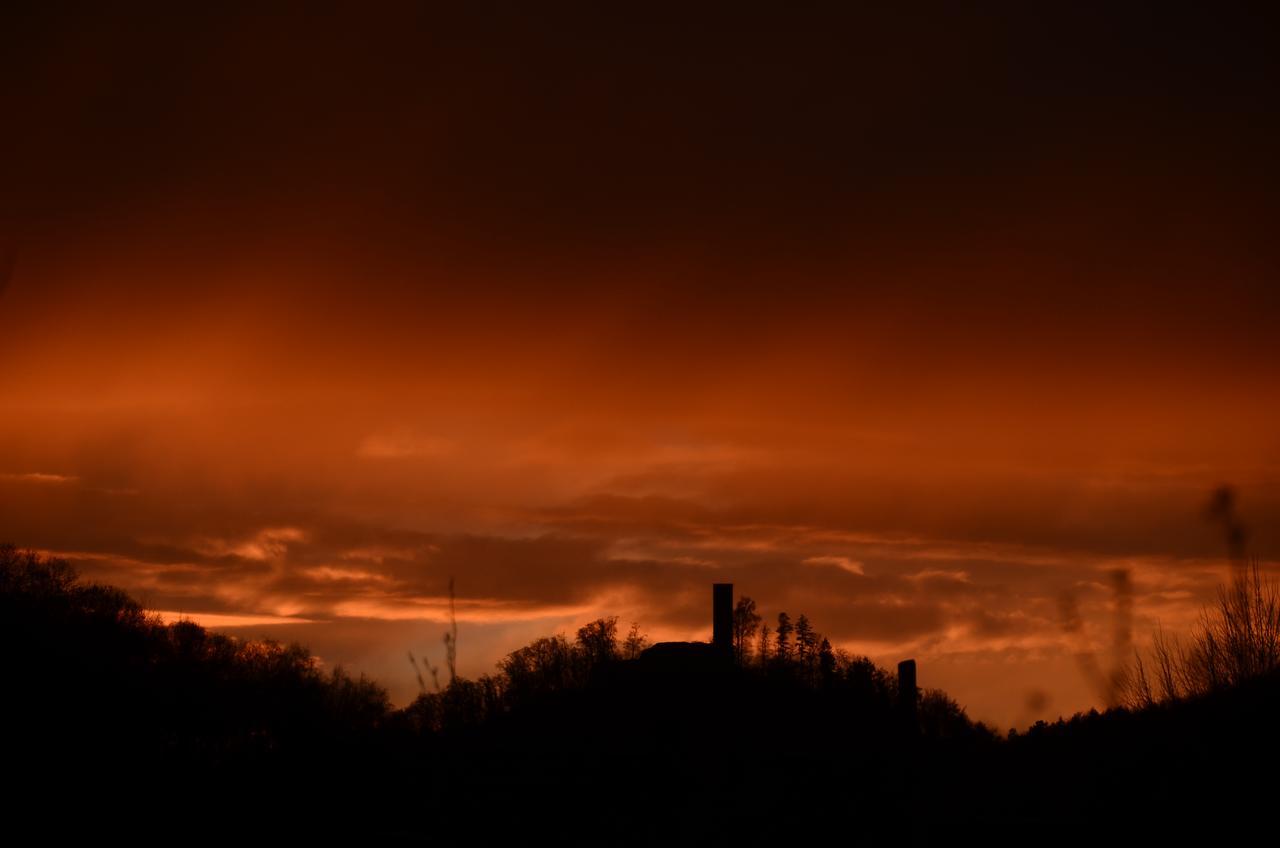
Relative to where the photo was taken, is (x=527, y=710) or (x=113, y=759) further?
(x=527, y=710)

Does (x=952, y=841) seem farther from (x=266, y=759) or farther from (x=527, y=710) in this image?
(x=527, y=710)

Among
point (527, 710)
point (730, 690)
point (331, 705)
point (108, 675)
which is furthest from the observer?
point (730, 690)

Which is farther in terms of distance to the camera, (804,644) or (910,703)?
(804,644)

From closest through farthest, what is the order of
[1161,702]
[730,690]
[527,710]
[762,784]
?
[762,784] → [1161,702] → [527,710] → [730,690]

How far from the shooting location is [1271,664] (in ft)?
96.1

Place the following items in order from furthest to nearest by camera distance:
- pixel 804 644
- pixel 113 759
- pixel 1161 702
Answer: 1. pixel 804 644
2. pixel 1161 702
3. pixel 113 759

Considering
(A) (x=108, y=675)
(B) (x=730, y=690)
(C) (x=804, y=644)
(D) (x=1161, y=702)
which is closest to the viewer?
(D) (x=1161, y=702)

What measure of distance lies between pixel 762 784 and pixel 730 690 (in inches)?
929

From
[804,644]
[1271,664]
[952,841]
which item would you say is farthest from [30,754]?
[804,644]

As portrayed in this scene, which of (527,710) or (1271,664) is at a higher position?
(1271,664)

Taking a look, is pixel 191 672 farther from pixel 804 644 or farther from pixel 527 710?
pixel 804 644

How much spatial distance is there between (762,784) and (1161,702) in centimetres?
1124

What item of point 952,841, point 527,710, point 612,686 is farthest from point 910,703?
point 952,841

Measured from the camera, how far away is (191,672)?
53312mm
